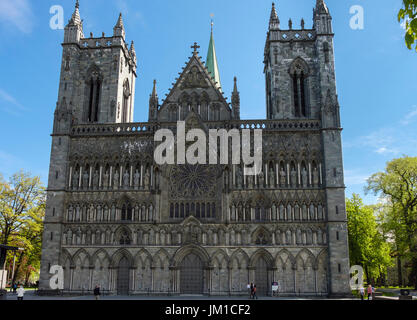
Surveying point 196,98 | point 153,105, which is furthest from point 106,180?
point 196,98

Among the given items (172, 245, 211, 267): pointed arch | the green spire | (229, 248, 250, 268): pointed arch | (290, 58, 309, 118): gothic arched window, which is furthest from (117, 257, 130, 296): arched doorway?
the green spire

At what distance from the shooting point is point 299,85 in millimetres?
39719

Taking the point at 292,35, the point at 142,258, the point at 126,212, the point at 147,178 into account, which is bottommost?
the point at 142,258

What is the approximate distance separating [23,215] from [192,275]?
2262 centimetres

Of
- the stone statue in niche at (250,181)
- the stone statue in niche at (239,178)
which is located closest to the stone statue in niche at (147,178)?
the stone statue in niche at (239,178)

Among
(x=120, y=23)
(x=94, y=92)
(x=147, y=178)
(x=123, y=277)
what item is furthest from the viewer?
(x=120, y=23)

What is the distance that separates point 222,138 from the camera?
1447 inches

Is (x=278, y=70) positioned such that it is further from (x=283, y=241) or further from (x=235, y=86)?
(x=283, y=241)

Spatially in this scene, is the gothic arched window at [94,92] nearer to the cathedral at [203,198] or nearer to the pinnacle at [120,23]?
the cathedral at [203,198]

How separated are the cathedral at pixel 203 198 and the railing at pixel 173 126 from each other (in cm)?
10

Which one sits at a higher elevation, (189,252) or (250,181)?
(250,181)

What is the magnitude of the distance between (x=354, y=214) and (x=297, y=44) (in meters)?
20.1

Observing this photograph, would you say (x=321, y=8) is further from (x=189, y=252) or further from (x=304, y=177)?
(x=189, y=252)
